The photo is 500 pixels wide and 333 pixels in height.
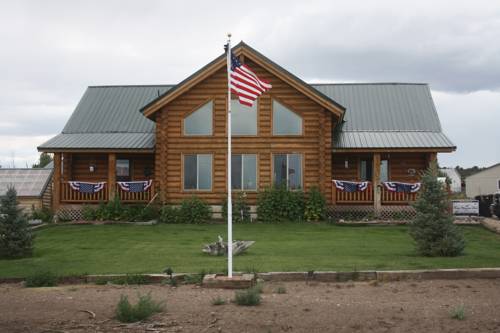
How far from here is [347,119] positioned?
2816cm

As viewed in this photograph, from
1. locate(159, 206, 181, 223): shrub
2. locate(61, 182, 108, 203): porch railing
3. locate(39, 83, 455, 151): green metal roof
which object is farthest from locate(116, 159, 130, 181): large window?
locate(159, 206, 181, 223): shrub

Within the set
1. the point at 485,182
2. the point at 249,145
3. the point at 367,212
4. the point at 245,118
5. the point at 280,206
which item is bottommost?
the point at 367,212

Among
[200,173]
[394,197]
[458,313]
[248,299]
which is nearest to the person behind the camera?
[458,313]

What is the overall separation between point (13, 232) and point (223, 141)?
11.2 meters

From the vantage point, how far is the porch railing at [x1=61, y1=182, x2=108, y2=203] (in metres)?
26.0

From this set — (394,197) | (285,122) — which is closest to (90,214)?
(285,122)

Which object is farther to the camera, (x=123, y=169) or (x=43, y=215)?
(x=123, y=169)

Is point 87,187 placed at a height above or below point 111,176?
below

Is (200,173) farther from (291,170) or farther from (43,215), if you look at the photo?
(43,215)

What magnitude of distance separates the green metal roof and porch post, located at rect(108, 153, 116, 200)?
0.49m

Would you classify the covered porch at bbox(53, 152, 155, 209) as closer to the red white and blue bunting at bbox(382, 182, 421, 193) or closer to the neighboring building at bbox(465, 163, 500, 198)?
the red white and blue bunting at bbox(382, 182, 421, 193)

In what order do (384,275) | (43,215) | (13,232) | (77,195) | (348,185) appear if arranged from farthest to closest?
(77,195) < (43,215) < (348,185) < (13,232) < (384,275)

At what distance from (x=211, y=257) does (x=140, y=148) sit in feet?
40.2

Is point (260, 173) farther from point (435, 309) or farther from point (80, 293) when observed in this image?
point (435, 309)
